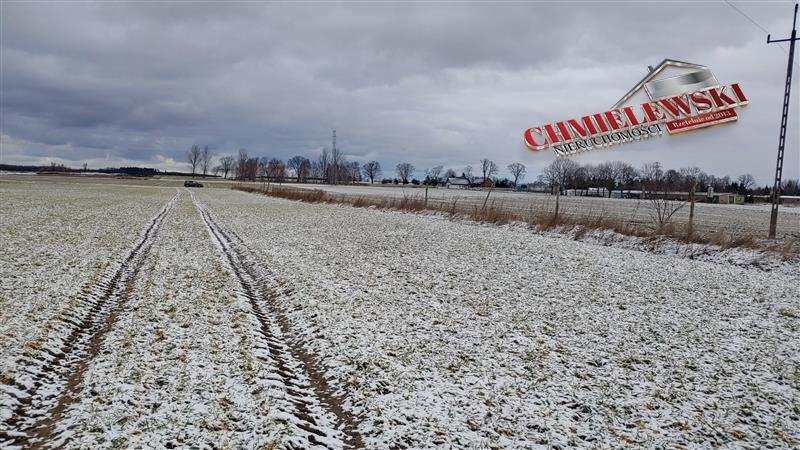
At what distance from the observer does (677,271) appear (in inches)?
510

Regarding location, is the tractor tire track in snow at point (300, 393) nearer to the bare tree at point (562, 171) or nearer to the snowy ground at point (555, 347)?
the snowy ground at point (555, 347)

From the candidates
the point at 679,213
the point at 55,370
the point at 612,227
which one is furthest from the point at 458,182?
the point at 55,370

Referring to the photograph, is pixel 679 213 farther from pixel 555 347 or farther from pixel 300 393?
pixel 300 393

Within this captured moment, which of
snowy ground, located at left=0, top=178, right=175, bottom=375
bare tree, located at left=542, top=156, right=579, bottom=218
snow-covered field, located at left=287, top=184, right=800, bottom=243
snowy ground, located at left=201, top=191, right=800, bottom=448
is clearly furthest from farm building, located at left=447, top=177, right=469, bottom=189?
snowy ground, located at left=201, top=191, right=800, bottom=448

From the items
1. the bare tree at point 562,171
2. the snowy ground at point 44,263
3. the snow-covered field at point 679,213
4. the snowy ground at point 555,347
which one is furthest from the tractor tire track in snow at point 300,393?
the bare tree at point 562,171

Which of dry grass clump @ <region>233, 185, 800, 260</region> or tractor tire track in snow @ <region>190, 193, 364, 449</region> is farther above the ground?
dry grass clump @ <region>233, 185, 800, 260</region>

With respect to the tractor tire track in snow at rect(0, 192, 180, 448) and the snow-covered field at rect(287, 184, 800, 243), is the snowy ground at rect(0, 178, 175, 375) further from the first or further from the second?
the snow-covered field at rect(287, 184, 800, 243)

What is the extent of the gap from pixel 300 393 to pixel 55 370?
129 inches

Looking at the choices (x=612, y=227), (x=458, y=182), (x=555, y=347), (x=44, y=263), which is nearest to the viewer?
(x=555, y=347)

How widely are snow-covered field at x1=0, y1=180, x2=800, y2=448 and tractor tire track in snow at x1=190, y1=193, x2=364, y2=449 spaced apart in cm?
3

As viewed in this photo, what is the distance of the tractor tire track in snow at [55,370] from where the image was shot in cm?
450

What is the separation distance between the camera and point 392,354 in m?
6.61

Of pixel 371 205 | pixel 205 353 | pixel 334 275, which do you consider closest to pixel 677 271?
pixel 334 275

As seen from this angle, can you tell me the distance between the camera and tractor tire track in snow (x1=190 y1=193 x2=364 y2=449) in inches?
180
